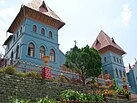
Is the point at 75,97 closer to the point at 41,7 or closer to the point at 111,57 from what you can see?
the point at 41,7

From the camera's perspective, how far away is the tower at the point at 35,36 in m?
22.0

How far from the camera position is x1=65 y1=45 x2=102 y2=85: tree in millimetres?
19234

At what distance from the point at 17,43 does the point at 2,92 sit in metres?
13.9

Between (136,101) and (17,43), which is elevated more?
(17,43)

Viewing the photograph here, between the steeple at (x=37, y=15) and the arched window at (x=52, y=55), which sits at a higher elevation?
the steeple at (x=37, y=15)

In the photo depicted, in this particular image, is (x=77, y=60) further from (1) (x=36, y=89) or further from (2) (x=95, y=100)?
(1) (x=36, y=89)

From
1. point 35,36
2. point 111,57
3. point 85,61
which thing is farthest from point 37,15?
point 111,57

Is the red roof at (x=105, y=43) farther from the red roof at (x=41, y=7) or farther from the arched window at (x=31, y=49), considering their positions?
the arched window at (x=31, y=49)

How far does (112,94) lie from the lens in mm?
16812

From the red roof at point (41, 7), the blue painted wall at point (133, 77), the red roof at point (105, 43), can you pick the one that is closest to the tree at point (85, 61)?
the red roof at point (41, 7)

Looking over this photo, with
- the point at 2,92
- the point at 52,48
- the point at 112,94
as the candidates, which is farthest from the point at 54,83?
the point at 52,48

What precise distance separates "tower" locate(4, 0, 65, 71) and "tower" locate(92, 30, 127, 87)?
1084 centimetres

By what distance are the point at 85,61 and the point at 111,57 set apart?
49.5ft

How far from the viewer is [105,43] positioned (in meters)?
34.0
